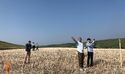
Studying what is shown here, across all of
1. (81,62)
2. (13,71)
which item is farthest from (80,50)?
(13,71)

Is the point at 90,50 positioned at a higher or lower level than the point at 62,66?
higher

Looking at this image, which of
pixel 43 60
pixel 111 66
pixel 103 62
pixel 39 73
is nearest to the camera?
pixel 39 73

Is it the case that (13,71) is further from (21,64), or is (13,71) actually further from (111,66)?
(111,66)

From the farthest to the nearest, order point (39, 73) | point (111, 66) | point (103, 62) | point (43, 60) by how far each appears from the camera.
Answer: point (43, 60), point (103, 62), point (111, 66), point (39, 73)

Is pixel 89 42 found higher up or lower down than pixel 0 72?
higher up

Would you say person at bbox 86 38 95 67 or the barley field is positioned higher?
person at bbox 86 38 95 67

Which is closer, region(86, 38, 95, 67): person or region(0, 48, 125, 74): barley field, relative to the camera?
region(0, 48, 125, 74): barley field

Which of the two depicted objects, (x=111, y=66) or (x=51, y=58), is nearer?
(x=111, y=66)

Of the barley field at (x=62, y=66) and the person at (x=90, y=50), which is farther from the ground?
the person at (x=90, y=50)

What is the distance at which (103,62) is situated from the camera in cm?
4003

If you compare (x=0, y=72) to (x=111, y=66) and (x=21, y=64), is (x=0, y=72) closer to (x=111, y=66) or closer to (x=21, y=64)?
(x=21, y=64)

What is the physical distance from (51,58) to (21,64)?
4788 millimetres

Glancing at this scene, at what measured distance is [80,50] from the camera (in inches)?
1433

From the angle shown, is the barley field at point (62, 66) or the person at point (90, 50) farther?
the person at point (90, 50)
